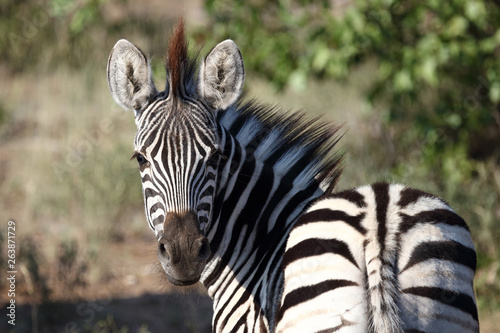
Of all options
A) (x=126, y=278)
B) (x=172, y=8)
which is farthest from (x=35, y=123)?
(x=172, y=8)

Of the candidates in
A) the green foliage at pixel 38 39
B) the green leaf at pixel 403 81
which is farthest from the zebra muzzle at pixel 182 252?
the green foliage at pixel 38 39

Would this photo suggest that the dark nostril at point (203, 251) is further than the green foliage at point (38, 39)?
No

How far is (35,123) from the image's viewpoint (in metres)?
11.4

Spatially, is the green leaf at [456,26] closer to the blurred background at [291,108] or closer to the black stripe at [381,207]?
the blurred background at [291,108]

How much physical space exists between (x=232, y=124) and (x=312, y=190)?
597mm

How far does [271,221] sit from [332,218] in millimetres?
850

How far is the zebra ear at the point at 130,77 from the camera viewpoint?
10.5 feet

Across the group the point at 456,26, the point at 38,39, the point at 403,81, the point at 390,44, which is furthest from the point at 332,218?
the point at 38,39

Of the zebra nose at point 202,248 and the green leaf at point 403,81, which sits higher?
A: the green leaf at point 403,81

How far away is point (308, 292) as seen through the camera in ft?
7.80

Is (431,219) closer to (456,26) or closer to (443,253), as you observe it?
(443,253)

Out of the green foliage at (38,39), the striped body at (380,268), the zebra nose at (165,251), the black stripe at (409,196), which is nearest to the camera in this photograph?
the striped body at (380,268)

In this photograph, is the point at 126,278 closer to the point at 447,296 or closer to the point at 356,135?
the point at 356,135

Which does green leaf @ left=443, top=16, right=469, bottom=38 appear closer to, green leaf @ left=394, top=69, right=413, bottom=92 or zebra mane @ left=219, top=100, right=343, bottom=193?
green leaf @ left=394, top=69, right=413, bottom=92
